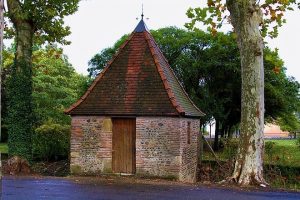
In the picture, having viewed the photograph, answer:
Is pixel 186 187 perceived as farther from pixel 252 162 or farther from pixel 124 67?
pixel 124 67

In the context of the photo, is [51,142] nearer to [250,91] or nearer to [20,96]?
[20,96]

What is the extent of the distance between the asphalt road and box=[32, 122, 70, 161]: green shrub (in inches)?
471

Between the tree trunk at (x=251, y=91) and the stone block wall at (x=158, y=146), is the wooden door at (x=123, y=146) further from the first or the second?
the tree trunk at (x=251, y=91)

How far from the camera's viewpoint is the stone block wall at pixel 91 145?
1917cm

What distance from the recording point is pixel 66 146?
27.5 m

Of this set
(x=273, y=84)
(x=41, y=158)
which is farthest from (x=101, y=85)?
(x=273, y=84)

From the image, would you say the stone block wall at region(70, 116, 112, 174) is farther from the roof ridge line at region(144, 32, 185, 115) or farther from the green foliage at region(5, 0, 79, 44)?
the green foliage at region(5, 0, 79, 44)

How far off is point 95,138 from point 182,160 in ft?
12.4

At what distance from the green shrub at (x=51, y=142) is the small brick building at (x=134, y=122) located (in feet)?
26.8

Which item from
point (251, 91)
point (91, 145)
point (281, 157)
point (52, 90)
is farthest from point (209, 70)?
point (251, 91)

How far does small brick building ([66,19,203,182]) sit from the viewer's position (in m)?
18.5

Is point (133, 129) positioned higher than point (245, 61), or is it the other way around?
point (245, 61)

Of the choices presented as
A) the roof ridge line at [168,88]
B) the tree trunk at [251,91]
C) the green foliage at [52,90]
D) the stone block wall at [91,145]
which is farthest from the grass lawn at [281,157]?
the green foliage at [52,90]

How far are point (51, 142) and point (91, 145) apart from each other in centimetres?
890
